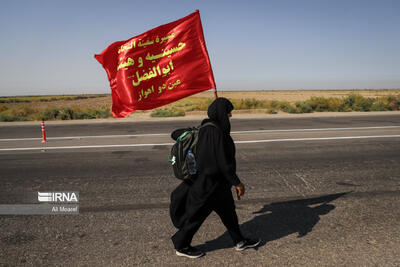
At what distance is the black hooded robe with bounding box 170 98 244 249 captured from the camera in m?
3.12

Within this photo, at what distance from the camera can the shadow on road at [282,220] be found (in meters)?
3.86

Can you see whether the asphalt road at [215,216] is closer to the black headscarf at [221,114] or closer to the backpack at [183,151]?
the backpack at [183,151]

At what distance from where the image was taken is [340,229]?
13.3 ft

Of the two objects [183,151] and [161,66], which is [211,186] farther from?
[161,66]

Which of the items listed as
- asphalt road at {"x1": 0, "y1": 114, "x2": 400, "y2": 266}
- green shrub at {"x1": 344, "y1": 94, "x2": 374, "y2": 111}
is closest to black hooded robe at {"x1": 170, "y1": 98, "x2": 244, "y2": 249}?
asphalt road at {"x1": 0, "y1": 114, "x2": 400, "y2": 266}

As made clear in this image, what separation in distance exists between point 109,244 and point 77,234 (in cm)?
58

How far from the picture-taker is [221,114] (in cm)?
316

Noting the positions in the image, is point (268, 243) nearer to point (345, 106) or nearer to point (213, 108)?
point (213, 108)

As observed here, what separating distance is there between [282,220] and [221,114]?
212cm

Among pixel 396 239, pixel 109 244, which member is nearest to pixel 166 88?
pixel 109 244

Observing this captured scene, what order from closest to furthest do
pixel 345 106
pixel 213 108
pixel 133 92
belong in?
pixel 213 108
pixel 133 92
pixel 345 106

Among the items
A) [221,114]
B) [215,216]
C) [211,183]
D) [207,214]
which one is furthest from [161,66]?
[215,216]

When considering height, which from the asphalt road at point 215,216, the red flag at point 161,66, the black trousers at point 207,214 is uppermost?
the red flag at point 161,66

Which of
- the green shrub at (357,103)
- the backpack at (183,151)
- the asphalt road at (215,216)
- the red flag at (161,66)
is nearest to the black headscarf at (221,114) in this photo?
the backpack at (183,151)
